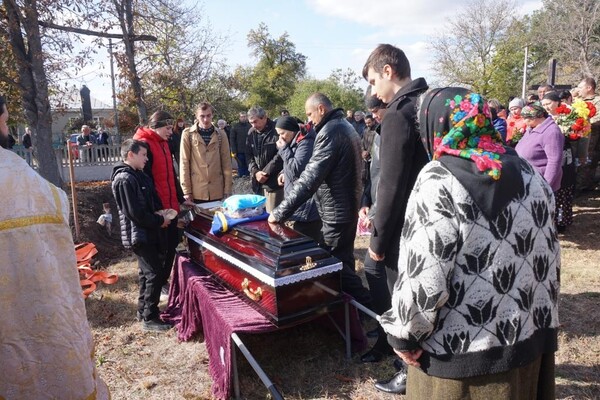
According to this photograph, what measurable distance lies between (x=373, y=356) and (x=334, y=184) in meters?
1.26

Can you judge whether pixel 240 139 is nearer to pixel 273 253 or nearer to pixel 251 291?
pixel 251 291

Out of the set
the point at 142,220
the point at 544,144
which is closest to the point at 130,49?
the point at 142,220

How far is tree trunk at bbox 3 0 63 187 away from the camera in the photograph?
270 inches

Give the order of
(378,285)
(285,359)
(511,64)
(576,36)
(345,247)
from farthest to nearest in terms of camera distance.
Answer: (511,64) → (576,36) → (345,247) → (285,359) → (378,285)

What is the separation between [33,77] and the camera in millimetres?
7211

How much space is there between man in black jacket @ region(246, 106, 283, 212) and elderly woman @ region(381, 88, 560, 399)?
3763 mm

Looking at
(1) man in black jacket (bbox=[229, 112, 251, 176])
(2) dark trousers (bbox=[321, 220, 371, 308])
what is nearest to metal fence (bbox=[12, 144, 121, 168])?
(1) man in black jacket (bbox=[229, 112, 251, 176])

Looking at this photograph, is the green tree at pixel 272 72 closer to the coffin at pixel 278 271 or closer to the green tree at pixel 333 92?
the green tree at pixel 333 92

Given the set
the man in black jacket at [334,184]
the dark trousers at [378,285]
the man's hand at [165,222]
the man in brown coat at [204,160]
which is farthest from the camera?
the man in brown coat at [204,160]

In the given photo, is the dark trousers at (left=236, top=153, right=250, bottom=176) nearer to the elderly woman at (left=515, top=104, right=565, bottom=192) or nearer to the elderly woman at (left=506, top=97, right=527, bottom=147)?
the elderly woman at (left=506, top=97, right=527, bottom=147)

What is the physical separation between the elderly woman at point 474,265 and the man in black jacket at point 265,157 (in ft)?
12.3

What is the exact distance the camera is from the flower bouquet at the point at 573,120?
5.75m

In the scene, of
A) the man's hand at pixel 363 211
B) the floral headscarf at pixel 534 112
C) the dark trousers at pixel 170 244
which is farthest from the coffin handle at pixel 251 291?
the floral headscarf at pixel 534 112

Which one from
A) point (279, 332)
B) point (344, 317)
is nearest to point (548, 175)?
point (344, 317)
